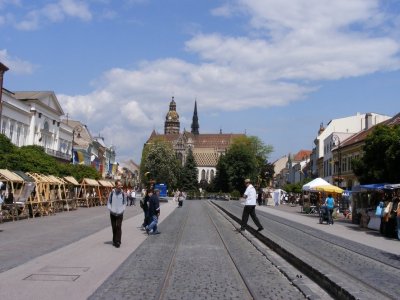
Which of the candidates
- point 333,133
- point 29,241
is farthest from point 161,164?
point 29,241

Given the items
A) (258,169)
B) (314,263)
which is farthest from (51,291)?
(258,169)

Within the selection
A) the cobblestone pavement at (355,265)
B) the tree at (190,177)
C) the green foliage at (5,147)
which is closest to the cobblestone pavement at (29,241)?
the cobblestone pavement at (355,265)

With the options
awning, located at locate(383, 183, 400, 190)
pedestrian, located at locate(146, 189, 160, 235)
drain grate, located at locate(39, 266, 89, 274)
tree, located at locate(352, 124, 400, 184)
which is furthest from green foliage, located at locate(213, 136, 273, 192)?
drain grate, located at locate(39, 266, 89, 274)

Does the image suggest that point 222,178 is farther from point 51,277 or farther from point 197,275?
point 51,277

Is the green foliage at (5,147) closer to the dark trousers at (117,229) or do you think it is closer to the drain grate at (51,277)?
the dark trousers at (117,229)

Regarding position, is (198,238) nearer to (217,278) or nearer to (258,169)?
(217,278)

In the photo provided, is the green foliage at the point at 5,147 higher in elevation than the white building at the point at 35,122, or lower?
lower

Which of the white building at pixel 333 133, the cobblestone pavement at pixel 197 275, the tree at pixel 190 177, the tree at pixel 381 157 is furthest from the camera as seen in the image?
the tree at pixel 190 177

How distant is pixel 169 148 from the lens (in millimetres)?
102000

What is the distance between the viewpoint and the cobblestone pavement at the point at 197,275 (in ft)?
28.5

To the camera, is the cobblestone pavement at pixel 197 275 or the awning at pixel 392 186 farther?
the awning at pixel 392 186

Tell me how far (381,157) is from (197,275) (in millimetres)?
21800

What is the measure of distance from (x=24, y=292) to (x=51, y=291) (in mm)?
411

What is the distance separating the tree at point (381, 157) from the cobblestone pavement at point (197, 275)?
14.2m
